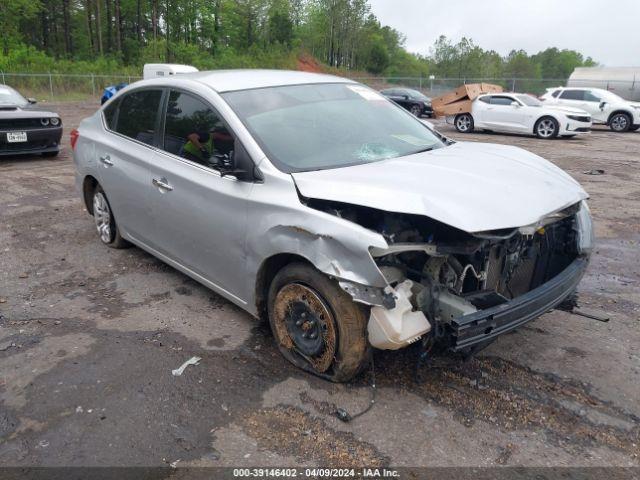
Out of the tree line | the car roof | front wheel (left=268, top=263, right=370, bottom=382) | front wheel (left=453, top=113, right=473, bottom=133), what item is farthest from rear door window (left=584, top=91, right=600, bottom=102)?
the tree line

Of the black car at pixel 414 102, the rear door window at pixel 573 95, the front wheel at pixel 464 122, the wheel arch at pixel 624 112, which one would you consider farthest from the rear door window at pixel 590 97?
the black car at pixel 414 102

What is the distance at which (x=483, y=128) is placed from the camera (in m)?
18.8

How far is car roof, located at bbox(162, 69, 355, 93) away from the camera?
3918 mm

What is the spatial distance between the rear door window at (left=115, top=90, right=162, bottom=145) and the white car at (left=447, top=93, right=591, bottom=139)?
50.8ft

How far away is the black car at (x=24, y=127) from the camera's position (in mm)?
9773

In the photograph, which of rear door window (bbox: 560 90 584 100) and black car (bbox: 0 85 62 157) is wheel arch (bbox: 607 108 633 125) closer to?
rear door window (bbox: 560 90 584 100)

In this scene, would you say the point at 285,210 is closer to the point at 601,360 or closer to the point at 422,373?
the point at 422,373

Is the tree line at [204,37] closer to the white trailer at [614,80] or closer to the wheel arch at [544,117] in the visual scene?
the white trailer at [614,80]

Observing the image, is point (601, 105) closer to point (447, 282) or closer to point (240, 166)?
point (447, 282)

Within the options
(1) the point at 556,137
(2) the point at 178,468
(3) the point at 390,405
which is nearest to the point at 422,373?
(3) the point at 390,405

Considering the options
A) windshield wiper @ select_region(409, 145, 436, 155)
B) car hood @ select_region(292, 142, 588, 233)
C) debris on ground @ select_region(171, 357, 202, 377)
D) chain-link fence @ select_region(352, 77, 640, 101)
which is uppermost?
chain-link fence @ select_region(352, 77, 640, 101)

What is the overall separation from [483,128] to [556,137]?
8.03ft

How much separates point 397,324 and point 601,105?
21435mm

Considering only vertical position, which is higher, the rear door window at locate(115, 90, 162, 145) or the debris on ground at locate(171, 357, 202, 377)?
the rear door window at locate(115, 90, 162, 145)
